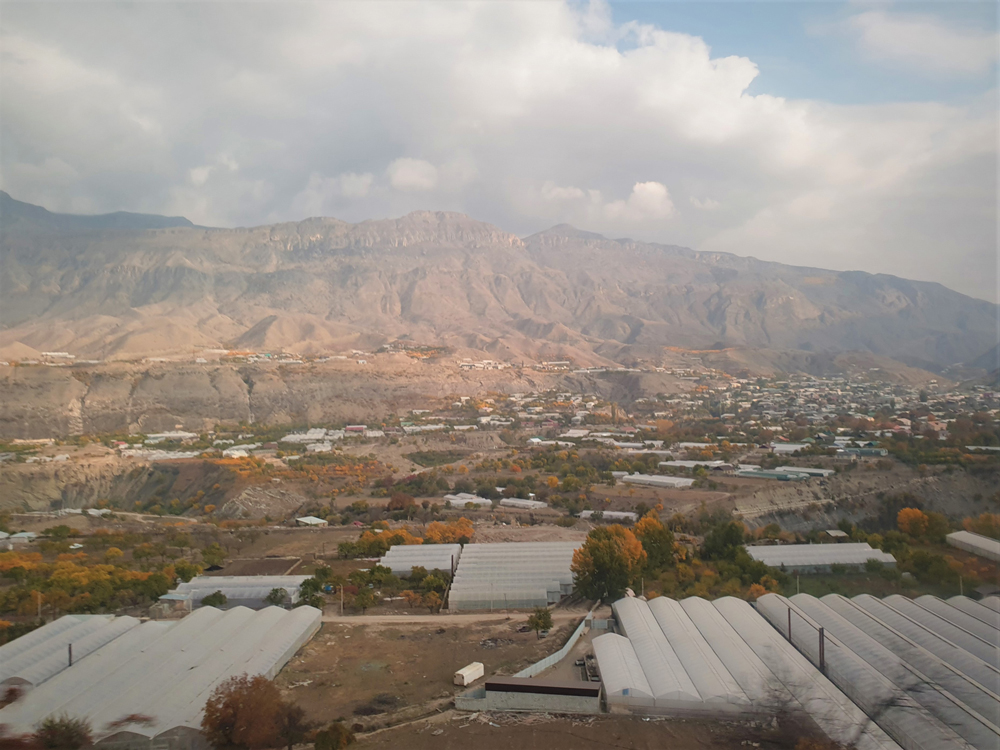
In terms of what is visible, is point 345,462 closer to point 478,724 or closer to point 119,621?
point 119,621

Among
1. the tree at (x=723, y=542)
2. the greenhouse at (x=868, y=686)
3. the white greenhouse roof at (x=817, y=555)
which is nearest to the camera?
the greenhouse at (x=868, y=686)

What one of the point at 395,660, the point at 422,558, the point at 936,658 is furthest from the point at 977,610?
the point at 422,558

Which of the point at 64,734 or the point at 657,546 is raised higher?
the point at 64,734

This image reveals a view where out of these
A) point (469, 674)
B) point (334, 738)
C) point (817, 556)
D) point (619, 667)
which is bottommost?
point (469, 674)

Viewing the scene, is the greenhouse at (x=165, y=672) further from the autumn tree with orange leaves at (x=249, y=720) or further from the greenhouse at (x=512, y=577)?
the greenhouse at (x=512, y=577)

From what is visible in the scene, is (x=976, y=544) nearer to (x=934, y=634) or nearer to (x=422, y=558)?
(x=934, y=634)

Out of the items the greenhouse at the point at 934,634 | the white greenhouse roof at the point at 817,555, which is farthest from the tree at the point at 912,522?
the greenhouse at the point at 934,634
